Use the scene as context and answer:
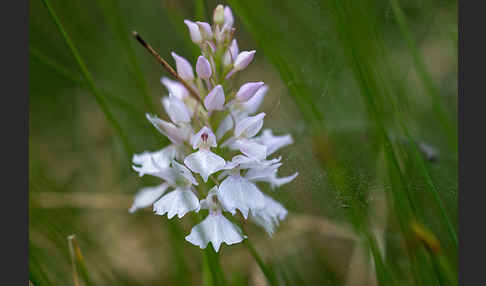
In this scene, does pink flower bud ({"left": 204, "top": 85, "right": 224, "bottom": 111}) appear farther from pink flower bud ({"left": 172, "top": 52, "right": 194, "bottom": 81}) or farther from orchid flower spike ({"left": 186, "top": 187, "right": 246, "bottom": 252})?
orchid flower spike ({"left": 186, "top": 187, "right": 246, "bottom": 252})

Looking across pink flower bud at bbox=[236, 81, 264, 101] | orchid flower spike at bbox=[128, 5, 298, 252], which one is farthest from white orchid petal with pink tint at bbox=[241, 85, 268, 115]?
pink flower bud at bbox=[236, 81, 264, 101]

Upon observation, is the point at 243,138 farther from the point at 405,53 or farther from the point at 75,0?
the point at 75,0

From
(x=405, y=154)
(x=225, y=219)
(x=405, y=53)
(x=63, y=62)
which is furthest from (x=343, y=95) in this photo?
(x=63, y=62)

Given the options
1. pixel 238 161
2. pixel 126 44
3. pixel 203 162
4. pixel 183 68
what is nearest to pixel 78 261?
pixel 203 162

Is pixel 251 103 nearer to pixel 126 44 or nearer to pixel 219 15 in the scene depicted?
pixel 219 15

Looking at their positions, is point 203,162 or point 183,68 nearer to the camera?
point 203,162

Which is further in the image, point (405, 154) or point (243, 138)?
point (405, 154)

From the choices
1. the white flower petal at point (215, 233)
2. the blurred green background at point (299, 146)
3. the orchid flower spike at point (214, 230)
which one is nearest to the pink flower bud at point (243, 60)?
the blurred green background at point (299, 146)
